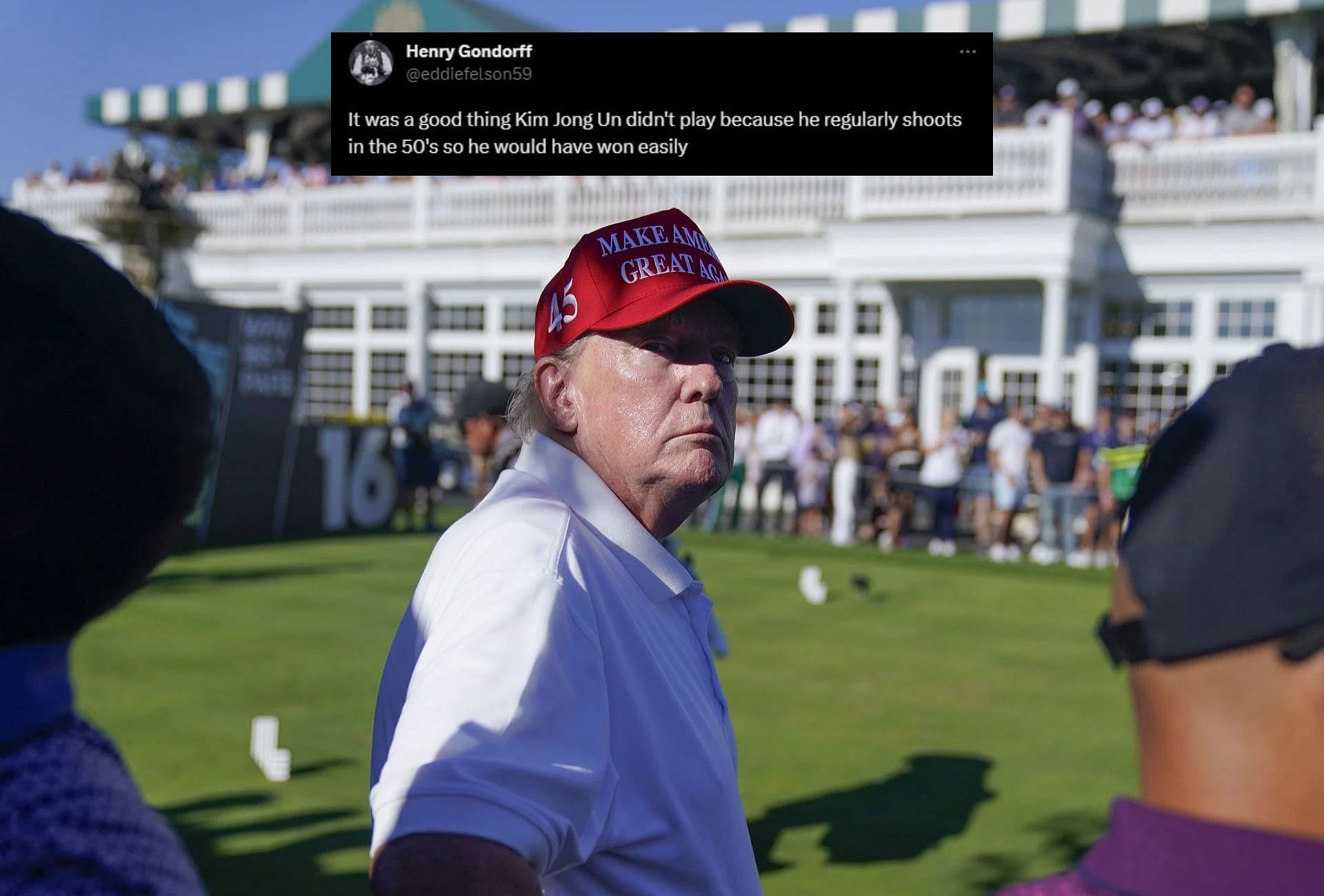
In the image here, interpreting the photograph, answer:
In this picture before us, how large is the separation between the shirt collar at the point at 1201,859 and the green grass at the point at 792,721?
14.0 feet

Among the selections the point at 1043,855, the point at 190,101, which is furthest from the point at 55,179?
the point at 1043,855

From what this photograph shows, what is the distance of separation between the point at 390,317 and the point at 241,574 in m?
16.2

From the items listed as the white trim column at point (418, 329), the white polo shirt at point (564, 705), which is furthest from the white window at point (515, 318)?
the white polo shirt at point (564, 705)

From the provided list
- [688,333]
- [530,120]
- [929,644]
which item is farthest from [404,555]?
[688,333]

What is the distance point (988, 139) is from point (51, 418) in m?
3.97

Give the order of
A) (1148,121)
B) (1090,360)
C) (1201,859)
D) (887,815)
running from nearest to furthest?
(1201,859) → (887,815) → (1090,360) → (1148,121)

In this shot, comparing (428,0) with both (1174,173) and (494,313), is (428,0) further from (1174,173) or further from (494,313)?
(1174,173)

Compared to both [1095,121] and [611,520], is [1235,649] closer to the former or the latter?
[611,520]

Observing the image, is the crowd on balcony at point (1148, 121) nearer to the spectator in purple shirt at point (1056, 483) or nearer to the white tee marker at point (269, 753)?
the spectator in purple shirt at point (1056, 483)

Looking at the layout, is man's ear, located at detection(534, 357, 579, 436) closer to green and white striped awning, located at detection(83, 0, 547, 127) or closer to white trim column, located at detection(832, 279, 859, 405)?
white trim column, located at detection(832, 279, 859, 405)

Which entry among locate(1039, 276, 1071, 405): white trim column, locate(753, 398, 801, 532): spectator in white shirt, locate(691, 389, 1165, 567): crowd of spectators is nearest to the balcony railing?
locate(1039, 276, 1071, 405): white trim column

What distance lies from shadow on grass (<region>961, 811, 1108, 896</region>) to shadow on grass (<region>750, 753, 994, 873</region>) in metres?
0.30

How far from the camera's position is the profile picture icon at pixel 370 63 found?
4.62 meters
